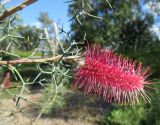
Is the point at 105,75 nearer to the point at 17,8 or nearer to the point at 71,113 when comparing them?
the point at 17,8

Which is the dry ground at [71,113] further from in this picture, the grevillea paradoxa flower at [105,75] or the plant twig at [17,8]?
the plant twig at [17,8]

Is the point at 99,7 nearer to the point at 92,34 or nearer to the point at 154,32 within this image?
the point at 92,34

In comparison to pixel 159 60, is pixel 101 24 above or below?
above

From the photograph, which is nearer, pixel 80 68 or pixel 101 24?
pixel 80 68

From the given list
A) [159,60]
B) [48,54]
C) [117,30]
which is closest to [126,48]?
[117,30]

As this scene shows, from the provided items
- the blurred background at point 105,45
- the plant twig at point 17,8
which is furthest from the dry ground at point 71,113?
the plant twig at point 17,8

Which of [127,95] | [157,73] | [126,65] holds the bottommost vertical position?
[127,95]

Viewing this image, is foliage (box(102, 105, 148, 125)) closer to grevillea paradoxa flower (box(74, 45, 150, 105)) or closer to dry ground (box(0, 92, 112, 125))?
dry ground (box(0, 92, 112, 125))

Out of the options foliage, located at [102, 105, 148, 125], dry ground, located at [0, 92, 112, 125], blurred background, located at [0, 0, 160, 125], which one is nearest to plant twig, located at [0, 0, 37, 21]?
blurred background, located at [0, 0, 160, 125]
